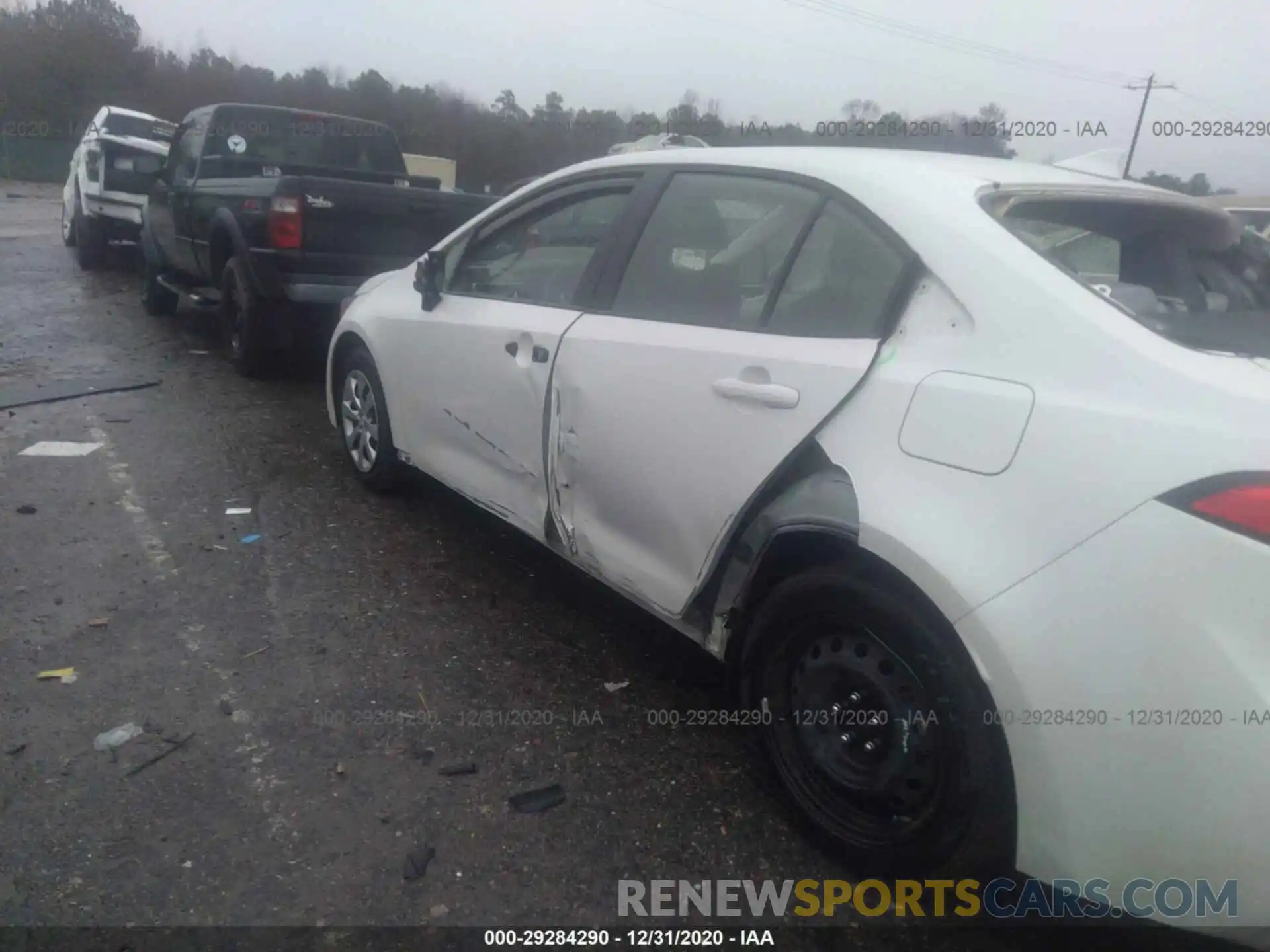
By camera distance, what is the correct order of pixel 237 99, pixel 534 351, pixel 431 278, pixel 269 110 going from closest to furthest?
pixel 534 351 → pixel 431 278 → pixel 269 110 → pixel 237 99

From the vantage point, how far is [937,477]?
84.2 inches

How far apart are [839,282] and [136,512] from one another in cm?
360

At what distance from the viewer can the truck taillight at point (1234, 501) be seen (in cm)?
172

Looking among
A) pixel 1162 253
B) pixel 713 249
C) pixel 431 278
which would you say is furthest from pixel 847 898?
pixel 431 278

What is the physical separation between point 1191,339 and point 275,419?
A: 5.48 metres

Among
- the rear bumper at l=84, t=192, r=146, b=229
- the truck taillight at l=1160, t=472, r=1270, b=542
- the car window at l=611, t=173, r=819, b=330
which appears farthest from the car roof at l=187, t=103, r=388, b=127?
the truck taillight at l=1160, t=472, r=1270, b=542

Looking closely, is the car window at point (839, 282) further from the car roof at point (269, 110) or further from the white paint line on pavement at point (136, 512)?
the car roof at point (269, 110)

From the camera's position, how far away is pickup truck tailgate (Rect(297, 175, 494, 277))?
6363 millimetres

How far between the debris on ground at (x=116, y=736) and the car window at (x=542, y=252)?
6.22 ft

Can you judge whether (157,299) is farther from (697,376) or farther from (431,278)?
(697,376)

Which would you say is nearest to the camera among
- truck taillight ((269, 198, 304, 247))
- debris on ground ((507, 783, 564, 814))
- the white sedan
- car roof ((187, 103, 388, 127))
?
the white sedan

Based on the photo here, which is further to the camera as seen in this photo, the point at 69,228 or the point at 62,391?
the point at 69,228

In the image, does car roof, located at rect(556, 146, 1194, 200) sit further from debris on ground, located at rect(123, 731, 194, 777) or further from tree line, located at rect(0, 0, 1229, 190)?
tree line, located at rect(0, 0, 1229, 190)

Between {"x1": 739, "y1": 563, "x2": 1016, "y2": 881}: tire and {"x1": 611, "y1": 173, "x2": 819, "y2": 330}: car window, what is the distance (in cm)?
85
